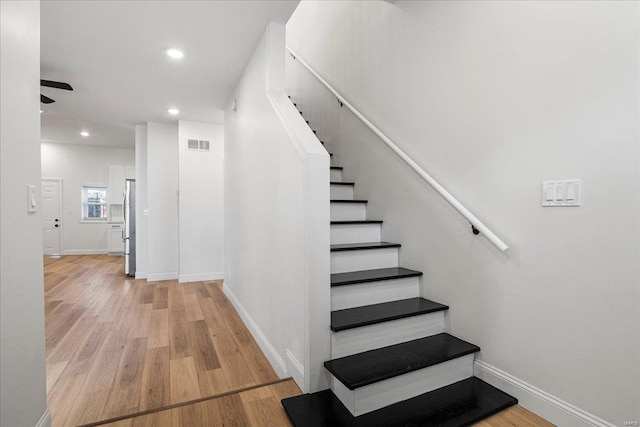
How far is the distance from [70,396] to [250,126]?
2.40 m

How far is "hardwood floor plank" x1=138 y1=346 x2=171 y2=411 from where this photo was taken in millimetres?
1905

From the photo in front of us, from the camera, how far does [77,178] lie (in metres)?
8.20

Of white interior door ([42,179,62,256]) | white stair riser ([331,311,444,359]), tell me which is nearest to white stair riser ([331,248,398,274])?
white stair riser ([331,311,444,359])

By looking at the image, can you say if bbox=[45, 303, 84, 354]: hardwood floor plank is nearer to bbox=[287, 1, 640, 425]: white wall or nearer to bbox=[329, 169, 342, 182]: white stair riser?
bbox=[329, 169, 342, 182]: white stair riser

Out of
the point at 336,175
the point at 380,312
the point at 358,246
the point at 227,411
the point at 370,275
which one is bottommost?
the point at 227,411

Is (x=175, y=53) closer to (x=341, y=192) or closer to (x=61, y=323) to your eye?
(x=341, y=192)

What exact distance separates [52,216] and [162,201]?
478 cm

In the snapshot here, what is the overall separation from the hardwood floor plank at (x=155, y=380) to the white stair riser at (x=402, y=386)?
3.52ft

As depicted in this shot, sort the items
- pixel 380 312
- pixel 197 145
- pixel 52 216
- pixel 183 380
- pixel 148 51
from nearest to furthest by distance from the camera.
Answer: pixel 380 312, pixel 183 380, pixel 148 51, pixel 197 145, pixel 52 216

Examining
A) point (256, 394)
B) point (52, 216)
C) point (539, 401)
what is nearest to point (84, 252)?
point (52, 216)

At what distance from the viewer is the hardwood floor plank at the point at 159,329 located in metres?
2.79

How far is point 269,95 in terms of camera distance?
96.3 inches

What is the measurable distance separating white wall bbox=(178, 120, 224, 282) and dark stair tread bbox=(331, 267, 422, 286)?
3.53 metres

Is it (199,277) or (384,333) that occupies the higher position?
(384,333)
